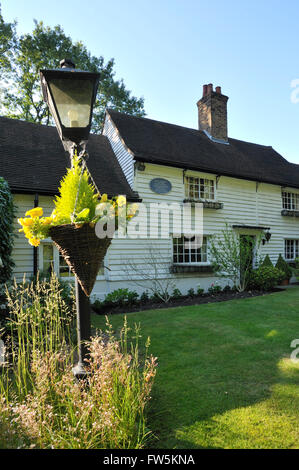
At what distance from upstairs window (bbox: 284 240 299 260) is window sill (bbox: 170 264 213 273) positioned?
5781 millimetres

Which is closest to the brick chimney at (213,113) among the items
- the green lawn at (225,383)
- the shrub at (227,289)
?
the shrub at (227,289)

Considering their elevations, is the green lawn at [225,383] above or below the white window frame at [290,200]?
below

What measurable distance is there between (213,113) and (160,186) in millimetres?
6641

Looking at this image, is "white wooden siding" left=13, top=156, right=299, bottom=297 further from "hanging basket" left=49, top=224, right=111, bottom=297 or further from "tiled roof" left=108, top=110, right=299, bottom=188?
"hanging basket" left=49, top=224, right=111, bottom=297

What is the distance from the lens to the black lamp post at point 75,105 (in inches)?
91.7

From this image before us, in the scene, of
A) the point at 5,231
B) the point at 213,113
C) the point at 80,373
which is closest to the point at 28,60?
the point at 213,113

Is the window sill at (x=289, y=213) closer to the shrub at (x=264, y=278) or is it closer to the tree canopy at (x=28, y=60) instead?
the shrub at (x=264, y=278)

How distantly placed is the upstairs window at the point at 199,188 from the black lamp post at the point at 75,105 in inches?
360

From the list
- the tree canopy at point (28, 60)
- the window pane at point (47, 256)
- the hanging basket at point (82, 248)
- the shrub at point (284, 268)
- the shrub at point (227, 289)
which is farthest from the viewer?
the tree canopy at point (28, 60)

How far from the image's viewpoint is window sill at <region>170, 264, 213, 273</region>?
34.2 feet

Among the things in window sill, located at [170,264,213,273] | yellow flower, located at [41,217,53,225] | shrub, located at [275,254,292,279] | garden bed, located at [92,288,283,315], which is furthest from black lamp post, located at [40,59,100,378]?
shrub, located at [275,254,292,279]
